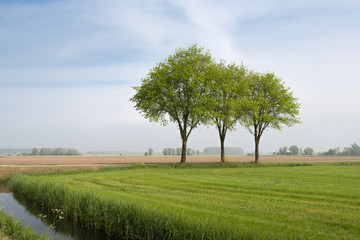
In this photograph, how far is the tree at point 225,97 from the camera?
47594 millimetres

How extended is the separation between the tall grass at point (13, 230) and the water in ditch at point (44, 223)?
0.71m

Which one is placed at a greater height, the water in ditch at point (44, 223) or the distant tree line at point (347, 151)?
the distant tree line at point (347, 151)

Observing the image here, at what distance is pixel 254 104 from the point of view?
51.5 meters

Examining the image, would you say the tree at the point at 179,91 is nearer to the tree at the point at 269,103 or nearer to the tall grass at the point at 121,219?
the tree at the point at 269,103

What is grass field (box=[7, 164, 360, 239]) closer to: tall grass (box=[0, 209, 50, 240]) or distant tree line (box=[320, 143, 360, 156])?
tall grass (box=[0, 209, 50, 240])

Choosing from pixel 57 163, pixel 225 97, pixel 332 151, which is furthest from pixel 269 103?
pixel 332 151

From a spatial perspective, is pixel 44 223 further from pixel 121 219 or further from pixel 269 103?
pixel 269 103

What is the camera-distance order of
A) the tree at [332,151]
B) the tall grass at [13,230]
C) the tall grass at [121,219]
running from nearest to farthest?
the tall grass at [121,219], the tall grass at [13,230], the tree at [332,151]

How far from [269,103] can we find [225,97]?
35.5 ft

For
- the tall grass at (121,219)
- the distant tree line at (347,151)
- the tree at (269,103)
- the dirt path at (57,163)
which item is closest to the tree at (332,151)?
the distant tree line at (347,151)

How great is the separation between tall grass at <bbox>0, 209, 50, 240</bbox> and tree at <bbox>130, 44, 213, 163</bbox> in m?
32.5

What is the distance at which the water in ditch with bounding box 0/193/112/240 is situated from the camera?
13.7 metres

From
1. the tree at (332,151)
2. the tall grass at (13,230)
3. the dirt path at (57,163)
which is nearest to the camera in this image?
the tall grass at (13,230)

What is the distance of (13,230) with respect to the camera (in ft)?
40.1
